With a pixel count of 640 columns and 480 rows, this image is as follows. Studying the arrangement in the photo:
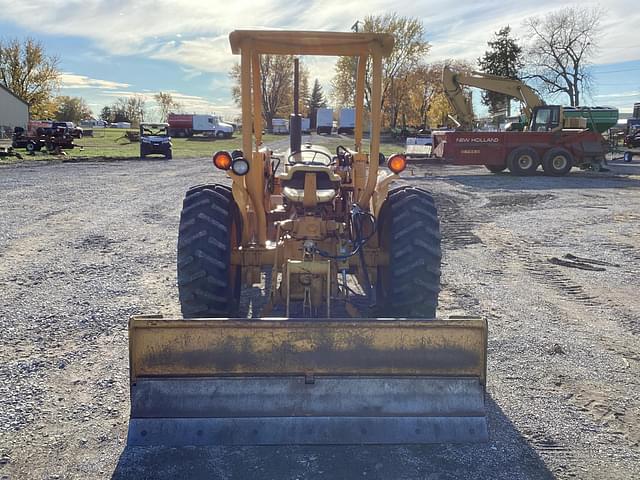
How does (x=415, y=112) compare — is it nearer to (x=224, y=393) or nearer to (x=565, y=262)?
(x=565, y=262)

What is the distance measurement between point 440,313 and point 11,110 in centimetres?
6442

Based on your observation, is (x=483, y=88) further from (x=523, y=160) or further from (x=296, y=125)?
(x=296, y=125)

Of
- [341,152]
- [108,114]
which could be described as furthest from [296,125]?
[108,114]

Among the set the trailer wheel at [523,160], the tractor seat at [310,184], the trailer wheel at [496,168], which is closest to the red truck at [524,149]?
the trailer wheel at [523,160]

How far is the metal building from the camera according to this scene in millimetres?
57406

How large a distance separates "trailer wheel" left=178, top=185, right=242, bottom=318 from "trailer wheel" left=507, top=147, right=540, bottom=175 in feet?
55.9

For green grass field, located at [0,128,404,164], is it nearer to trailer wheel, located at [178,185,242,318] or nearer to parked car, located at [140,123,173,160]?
parked car, located at [140,123,173,160]

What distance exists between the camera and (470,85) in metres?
22.1

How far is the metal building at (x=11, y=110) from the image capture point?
5741cm

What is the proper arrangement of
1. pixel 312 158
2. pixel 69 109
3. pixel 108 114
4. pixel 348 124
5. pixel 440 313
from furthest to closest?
pixel 108 114 < pixel 69 109 < pixel 348 124 < pixel 440 313 < pixel 312 158

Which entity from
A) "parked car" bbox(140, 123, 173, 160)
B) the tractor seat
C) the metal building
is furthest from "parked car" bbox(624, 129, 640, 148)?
the metal building

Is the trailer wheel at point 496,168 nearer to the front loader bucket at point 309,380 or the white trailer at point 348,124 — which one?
the white trailer at point 348,124

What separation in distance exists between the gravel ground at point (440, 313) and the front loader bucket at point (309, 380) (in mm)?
114

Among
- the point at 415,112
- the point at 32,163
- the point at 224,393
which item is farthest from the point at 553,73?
the point at 224,393
